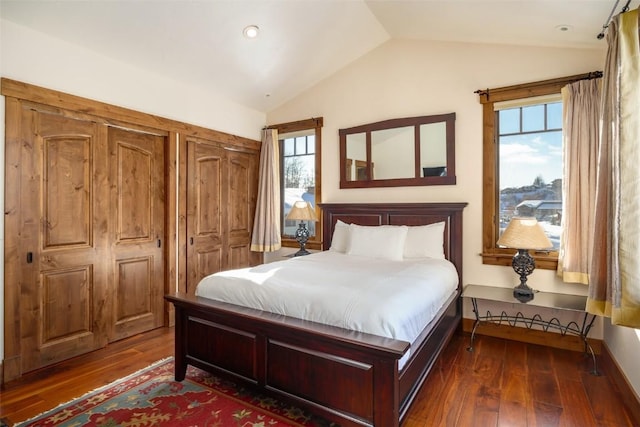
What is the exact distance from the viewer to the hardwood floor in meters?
2.08

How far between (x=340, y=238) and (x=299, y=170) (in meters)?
1.42

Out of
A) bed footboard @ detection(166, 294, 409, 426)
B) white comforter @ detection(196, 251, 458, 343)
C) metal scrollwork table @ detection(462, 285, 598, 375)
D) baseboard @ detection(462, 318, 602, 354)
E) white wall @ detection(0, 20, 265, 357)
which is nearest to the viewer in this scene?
bed footboard @ detection(166, 294, 409, 426)

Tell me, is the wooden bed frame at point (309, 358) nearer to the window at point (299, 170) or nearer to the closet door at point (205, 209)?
the closet door at point (205, 209)

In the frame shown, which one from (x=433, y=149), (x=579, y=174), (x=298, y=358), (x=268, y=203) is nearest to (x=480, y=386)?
(x=298, y=358)

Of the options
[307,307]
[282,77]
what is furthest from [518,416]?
[282,77]

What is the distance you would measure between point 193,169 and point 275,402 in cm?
269

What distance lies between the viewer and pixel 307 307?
6.62 feet

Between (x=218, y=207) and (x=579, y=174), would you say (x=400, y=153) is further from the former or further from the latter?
(x=218, y=207)

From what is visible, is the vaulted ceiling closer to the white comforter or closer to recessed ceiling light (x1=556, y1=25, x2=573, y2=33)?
recessed ceiling light (x1=556, y1=25, x2=573, y2=33)

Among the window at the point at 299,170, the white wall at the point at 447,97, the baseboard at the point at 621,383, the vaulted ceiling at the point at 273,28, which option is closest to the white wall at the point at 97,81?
the vaulted ceiling at the point at 273,28

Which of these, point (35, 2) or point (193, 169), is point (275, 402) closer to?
point (193, 169)

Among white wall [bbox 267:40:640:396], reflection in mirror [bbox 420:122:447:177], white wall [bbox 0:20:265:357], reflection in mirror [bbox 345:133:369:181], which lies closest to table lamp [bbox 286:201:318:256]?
white wall [bbox 267:40:640:396]

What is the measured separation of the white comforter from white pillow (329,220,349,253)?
83 cm

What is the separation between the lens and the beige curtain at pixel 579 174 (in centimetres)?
282
